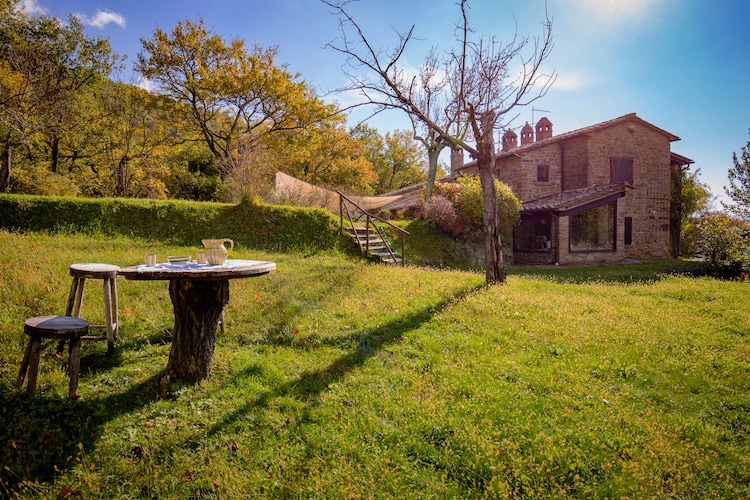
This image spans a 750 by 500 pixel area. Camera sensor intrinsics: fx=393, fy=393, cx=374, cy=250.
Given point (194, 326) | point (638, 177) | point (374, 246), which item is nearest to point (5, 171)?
point (374, 246)

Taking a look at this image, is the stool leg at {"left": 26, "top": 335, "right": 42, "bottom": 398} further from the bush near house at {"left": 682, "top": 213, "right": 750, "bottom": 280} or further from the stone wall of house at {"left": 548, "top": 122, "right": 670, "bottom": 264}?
the stone wall of house at {"left": 548, "top": 122, "right": 670, "bottom": 264}

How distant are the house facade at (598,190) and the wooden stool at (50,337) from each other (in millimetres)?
17189

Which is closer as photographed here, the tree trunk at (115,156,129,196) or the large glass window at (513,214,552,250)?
the tree trunk at (115,156,129,196)

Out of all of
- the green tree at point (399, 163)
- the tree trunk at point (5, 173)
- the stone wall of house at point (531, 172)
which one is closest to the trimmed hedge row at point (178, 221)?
the tree trunk at point (5, 173)

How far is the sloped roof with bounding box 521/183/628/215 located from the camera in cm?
1678

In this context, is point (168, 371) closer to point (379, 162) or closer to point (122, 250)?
point (122, 250)

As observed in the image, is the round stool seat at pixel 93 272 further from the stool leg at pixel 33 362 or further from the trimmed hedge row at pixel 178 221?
the trimmed hedge row at pixel 178 221

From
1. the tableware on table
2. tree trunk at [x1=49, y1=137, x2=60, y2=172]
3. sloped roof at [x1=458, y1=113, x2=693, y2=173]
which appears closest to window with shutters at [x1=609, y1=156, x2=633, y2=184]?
sloped roof at [x1=458, y1=113, x2=693, y2=173]

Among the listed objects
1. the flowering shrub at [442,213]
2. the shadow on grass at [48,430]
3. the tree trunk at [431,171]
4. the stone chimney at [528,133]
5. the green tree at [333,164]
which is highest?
the stone chimney at [528,133]

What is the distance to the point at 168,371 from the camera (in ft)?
12.8

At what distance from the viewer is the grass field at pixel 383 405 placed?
2.76 m

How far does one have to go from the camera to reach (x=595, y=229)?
61.9ft

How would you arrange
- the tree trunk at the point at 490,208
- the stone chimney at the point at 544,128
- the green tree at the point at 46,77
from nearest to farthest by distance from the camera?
1. the tree trunk at the point at 490,208
2. the green tree at the point at 46,77
3. the stone chimney at the point at 544,128

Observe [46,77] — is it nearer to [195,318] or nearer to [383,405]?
[195,318]
